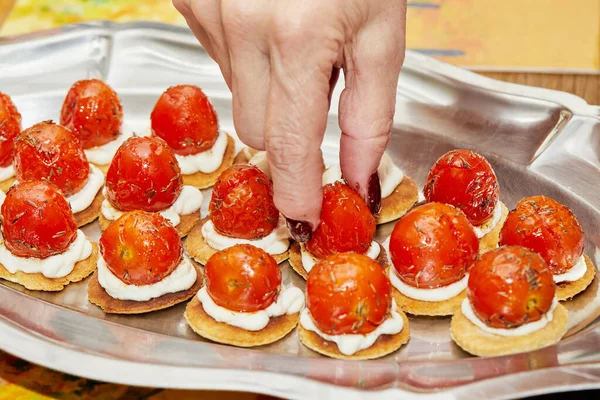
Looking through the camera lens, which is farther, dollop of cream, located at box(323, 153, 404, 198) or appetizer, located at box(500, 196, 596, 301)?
dollop of cream, located at box(323, 153, 404, 198)

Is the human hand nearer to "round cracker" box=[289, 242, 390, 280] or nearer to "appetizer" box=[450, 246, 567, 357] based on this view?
"round cracker" box=[289, 242, 390, 280]

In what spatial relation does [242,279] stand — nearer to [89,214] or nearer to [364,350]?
[364,350]

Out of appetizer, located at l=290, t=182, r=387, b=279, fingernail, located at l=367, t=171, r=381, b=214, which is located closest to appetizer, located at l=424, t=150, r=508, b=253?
fingernail, located at l=367, t=171, r=381, b=214

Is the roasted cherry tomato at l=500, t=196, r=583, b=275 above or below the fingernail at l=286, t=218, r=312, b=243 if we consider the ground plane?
below

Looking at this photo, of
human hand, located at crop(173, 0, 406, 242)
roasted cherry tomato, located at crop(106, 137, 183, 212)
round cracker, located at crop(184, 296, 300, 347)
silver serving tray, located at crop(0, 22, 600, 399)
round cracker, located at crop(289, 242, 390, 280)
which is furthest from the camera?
roasted cherry tomato, located at crop(106, 137, 183, 212)

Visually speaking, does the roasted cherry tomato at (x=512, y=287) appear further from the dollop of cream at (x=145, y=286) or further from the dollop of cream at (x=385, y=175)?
the dollop of cream at (x=145, y=286)

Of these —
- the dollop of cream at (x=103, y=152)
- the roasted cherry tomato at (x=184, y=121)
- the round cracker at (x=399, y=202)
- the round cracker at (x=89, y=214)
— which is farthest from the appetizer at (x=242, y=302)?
the dollop of cream at (x=103, y=152)
